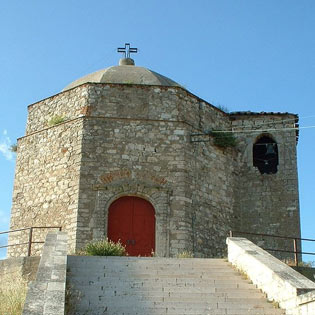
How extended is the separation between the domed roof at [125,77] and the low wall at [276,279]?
834cm

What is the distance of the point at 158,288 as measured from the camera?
1162 cm

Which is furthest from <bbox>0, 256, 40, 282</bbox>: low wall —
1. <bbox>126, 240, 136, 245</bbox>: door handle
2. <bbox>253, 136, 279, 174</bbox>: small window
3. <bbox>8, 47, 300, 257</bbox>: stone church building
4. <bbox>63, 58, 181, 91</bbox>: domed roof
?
<bbox>253, 136, 279, 174</bbox>: small window

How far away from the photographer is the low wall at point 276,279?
996 cm

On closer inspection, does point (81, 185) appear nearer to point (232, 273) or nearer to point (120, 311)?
point (232, 273)

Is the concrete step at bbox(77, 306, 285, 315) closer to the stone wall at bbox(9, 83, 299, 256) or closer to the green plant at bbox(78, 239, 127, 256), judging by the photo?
the green plant at bbox(78, 239, 127, 256)

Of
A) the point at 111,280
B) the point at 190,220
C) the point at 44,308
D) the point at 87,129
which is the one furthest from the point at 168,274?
the point at 87,129

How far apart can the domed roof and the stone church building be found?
0.12 ft

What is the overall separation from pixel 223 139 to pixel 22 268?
922 cm

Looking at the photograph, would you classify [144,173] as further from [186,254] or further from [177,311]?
[177,311]

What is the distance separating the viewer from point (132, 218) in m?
18.7

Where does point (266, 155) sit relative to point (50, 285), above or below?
above

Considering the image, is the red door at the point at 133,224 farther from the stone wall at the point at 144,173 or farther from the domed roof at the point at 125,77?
the domed roof at the point at 125,77

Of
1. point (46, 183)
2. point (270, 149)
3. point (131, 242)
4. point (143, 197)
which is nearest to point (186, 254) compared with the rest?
point (131, 242)

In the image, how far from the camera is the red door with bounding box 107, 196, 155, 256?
18422 millimetres
